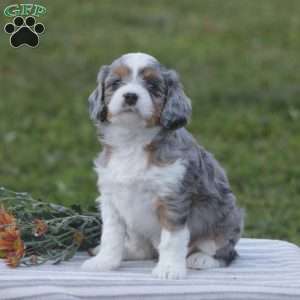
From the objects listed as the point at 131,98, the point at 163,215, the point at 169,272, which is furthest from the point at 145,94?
the point at 169,272

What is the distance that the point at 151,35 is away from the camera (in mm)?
14094

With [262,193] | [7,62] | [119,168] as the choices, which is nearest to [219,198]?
[119,168]

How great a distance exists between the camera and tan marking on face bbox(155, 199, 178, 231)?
4484 millimetres

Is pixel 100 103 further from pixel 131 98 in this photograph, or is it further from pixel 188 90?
pixel 188 90

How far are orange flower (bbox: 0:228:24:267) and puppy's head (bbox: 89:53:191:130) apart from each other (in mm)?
782

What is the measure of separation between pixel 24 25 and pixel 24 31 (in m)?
0.09

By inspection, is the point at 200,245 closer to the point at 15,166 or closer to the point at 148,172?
the point at 148,172

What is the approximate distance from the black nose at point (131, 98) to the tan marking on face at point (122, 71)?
152 mm

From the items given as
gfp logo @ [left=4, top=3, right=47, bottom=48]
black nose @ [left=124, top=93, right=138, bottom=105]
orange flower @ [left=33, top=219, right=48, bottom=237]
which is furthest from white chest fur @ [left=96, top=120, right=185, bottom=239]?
gfp logo @ [left=4, top=3, right=47, bottom=48]

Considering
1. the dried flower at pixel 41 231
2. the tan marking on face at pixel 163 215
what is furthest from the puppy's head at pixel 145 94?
the dried flower at pixel 41 231

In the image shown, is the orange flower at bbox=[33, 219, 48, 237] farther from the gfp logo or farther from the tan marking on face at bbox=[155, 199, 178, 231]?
the gfp logo

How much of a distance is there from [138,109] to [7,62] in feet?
29.0

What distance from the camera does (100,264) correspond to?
467cm

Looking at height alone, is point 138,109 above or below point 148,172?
above
